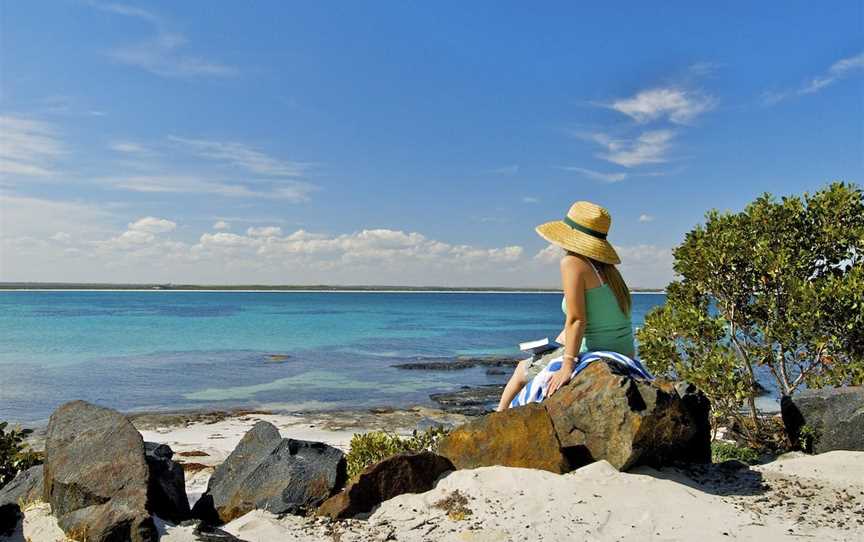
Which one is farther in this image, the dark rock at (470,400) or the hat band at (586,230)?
the dark rock at (470,400)

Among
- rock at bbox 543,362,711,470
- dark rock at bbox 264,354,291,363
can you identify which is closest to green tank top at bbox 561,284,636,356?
rock at bbox 543,362,711,470

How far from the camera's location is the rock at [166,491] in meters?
7.36

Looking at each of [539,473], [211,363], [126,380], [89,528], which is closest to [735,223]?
[539,473]

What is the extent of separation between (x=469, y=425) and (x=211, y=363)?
1475 inches

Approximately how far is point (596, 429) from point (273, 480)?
13.0ft

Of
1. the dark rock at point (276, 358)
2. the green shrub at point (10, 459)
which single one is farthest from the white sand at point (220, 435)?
the dark rock at point (276, 358)

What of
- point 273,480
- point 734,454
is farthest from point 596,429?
point 734,454

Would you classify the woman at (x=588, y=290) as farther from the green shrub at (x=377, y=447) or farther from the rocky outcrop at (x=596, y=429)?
the green shrub at (x=377, y=447)

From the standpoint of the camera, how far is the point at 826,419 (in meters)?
9.20

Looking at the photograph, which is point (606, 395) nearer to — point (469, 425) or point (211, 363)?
point (469, 425)

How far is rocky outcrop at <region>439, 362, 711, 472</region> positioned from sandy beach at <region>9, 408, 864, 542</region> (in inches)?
8.5

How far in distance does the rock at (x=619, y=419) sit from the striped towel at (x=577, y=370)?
96 millimetres

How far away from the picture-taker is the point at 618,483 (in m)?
6.98

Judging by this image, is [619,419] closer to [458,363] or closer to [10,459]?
[10,459]
